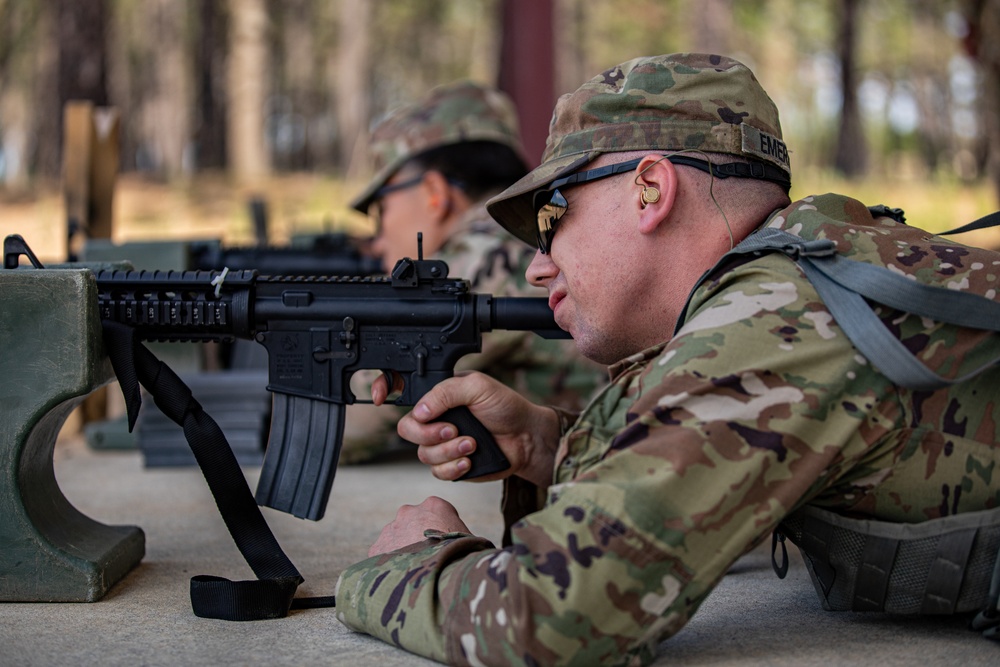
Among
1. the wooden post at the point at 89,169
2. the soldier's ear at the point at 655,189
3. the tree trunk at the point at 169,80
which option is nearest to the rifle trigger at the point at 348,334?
the soldier's ear at the point at 655,189

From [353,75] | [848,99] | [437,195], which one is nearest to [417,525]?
[437,195]

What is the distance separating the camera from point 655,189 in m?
2.24

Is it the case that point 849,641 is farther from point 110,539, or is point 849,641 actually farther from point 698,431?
point 110,539

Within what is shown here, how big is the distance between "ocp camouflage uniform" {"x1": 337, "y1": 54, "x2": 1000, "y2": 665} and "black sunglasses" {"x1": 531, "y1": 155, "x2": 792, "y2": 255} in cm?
3

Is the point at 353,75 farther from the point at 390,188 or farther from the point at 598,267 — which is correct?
the point at 598,267

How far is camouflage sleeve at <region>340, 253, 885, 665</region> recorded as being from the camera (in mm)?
1804

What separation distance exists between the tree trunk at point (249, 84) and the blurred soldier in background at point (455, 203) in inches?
542

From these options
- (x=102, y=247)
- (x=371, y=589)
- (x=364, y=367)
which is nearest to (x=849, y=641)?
(x=371, y=589)

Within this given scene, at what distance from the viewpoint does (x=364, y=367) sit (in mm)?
2926

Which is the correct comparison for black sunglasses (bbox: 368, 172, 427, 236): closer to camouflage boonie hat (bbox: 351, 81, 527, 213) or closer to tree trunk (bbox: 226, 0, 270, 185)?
camouflage boonie hat (bbox: 351, 81, 527, 213)

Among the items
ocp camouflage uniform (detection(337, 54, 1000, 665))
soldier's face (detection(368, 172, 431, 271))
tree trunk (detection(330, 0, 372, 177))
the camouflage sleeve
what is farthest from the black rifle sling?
tree trunk (detection(330, 0, 372, 177))

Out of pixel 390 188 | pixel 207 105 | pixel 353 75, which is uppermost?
pixel 353 75

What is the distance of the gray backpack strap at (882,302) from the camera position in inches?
75.9

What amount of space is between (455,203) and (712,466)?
10.7ft
